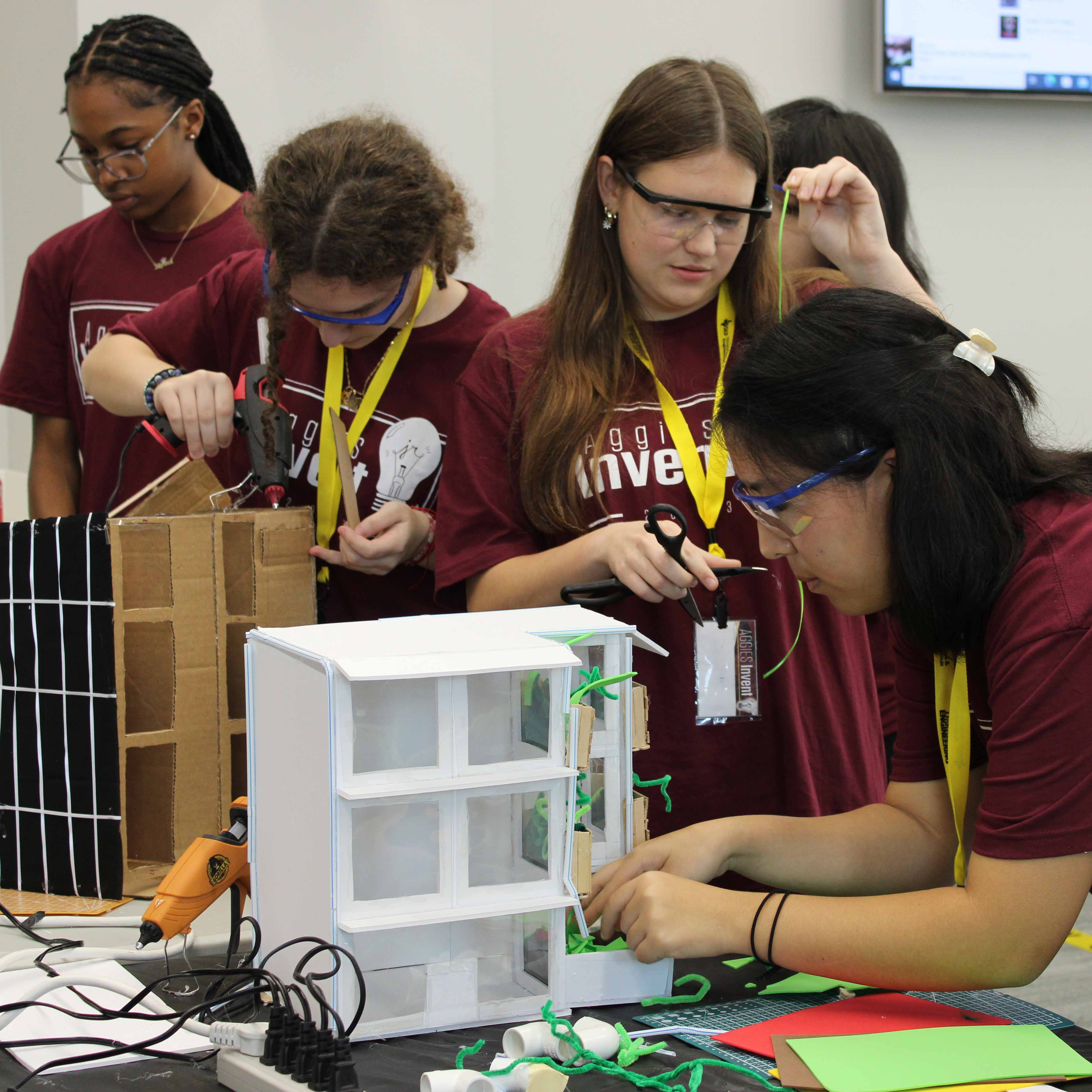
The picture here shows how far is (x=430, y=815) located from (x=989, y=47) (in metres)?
3.40

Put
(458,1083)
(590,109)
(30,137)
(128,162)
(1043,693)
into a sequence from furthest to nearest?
1. (590,109)
2. (30,137)
3. (128,162)
4. (1043,693)
5. (458,1083)

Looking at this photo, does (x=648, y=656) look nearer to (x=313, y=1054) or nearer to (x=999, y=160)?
(x=313, y=1054)

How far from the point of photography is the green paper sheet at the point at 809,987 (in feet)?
3.57

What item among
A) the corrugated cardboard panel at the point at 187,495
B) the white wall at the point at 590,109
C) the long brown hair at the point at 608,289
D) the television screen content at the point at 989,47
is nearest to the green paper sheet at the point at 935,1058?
the long brown hair at the point at 608,289

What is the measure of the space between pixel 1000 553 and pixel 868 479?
0.13 meters

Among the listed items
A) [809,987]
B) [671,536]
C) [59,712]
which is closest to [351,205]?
[671,536]

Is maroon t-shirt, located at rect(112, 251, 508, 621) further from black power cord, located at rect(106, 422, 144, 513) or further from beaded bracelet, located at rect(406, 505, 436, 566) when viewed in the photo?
black power cord, located at rect(106, 422, 144, 513)

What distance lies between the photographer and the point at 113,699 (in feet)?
4.73

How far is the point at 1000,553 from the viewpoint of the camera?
40.1 inches

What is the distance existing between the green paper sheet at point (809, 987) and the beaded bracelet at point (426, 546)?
0.76 meters

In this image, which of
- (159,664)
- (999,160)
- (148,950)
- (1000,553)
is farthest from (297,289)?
(999,160)

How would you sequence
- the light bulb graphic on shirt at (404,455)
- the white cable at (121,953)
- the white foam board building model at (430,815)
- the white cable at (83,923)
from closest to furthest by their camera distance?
1. the white foam board building model at (430,815)
2. the white cable at (121,953)
3. the white cable at (83,923)
4. the light bulb graphic on shirt at (404,455)

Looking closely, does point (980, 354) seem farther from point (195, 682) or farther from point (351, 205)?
point (195, 682)

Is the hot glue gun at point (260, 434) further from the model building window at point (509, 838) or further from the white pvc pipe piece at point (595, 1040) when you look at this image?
the white pvc pipe piece at point (595, 1040)
